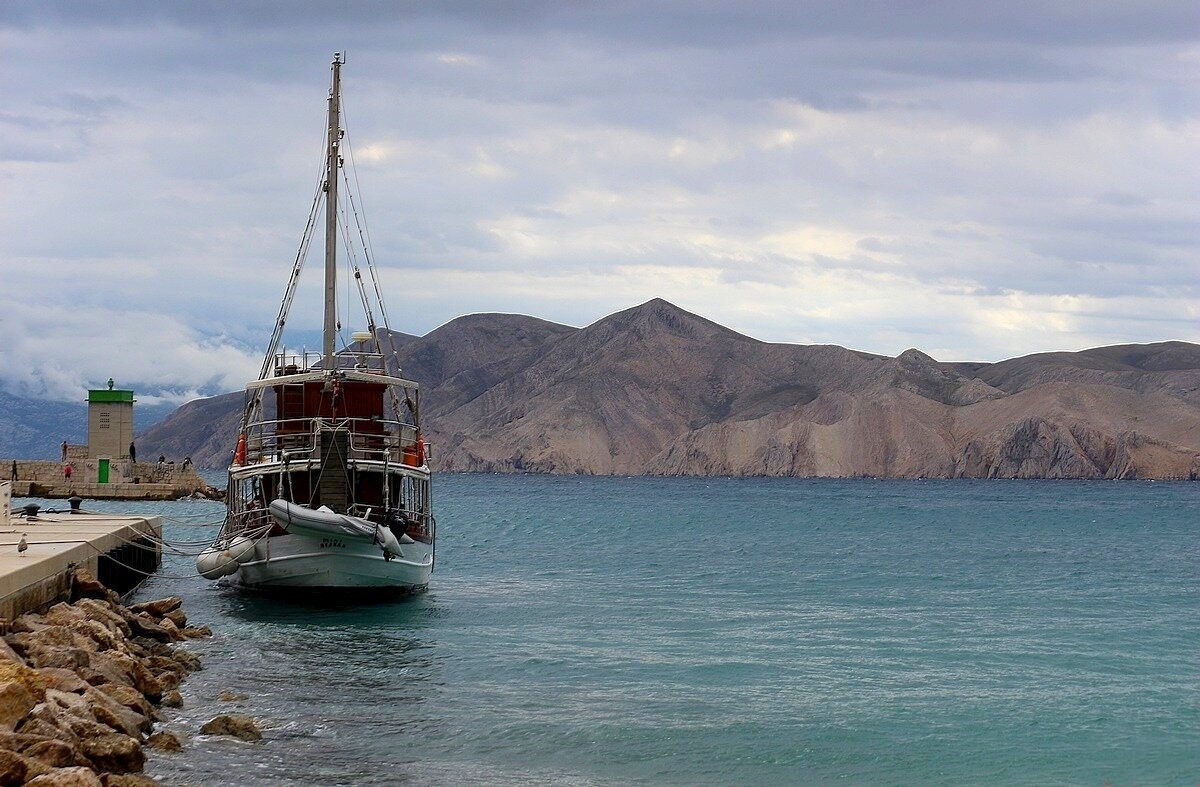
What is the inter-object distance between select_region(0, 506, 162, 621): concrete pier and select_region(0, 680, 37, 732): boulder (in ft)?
17.5

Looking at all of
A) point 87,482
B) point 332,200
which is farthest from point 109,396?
point 332,200

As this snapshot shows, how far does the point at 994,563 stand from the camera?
47.6 meters

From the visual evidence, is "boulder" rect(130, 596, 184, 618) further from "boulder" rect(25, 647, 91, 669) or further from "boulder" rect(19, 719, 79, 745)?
"boulder" rect(19, 719, 79, 745)

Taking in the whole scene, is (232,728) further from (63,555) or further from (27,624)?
(63,555)

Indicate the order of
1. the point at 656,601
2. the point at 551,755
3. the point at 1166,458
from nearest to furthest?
1. the point at 551,755
2. the point at 656,601
3. the point at 1166,458

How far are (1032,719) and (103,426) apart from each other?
59733 millimetres

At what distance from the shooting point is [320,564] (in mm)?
27984

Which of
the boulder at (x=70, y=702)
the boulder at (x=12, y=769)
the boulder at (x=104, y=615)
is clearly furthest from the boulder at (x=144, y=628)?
the boulder at (x=12, y=769)

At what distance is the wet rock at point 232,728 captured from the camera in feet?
53.4

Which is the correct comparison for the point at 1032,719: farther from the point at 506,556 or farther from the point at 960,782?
the point at 506,556

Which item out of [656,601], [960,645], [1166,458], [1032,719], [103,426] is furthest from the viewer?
[1166,458]

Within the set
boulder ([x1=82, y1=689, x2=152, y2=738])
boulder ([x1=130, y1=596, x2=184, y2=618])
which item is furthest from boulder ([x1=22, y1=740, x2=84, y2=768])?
boulder ([x1=130, y1=596, x2=184, y2=618])

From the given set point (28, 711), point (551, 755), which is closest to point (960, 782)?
point (551, 755)

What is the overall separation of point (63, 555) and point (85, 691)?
8.20 m
